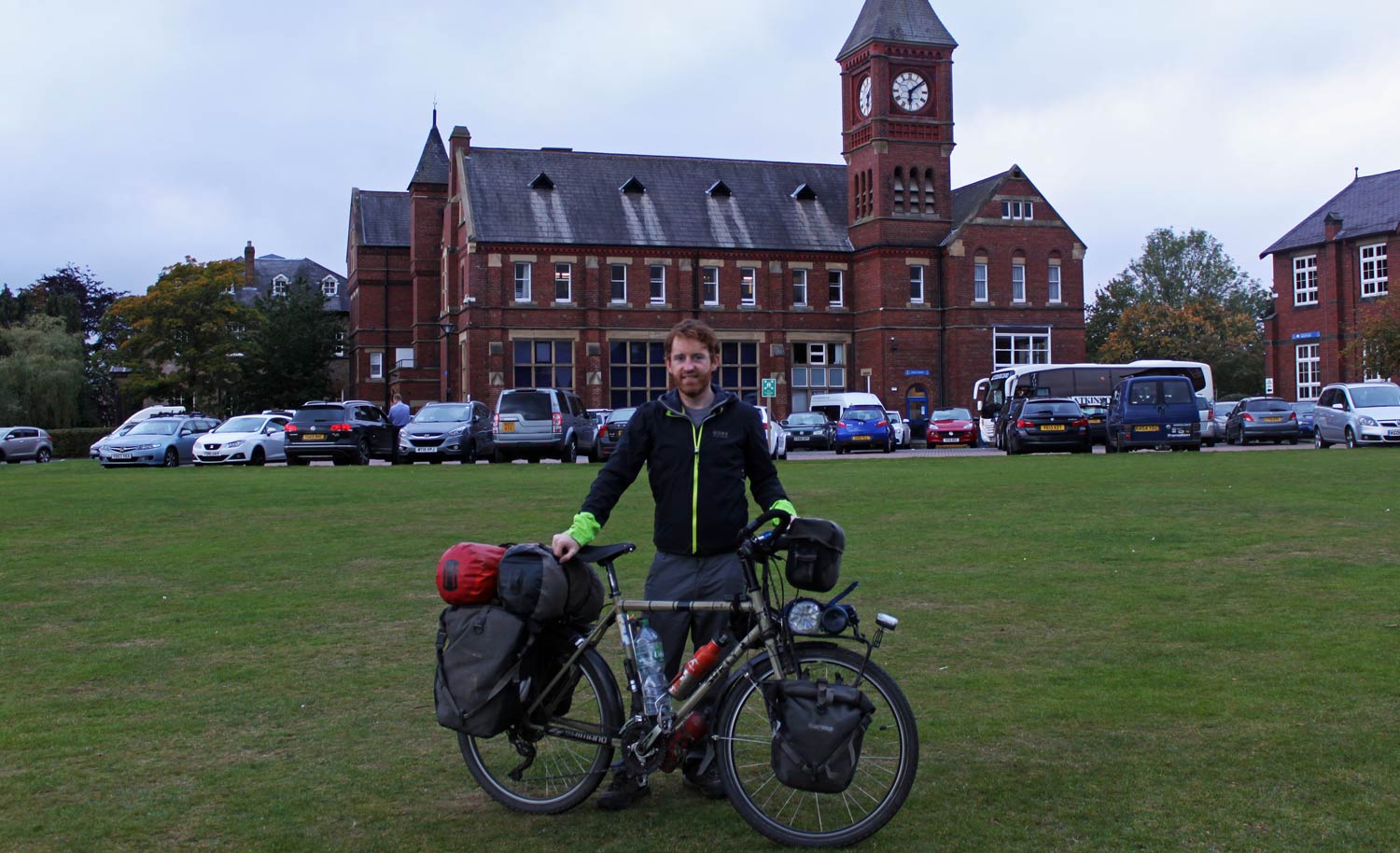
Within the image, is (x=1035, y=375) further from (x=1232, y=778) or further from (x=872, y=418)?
(x=1232, y=778)

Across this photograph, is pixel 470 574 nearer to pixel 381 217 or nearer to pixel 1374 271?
pixel 1374 271

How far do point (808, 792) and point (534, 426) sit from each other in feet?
106

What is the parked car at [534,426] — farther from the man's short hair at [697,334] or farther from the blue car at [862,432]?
the man's short hair at [697,334]

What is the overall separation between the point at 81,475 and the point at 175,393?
161ft

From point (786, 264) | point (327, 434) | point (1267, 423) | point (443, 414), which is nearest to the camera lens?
point (327, 434)

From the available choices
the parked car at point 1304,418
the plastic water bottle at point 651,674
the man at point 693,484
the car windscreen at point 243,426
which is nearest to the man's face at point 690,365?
the man at point 693,484

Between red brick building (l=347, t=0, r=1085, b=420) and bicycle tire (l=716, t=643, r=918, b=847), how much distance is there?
61950 millimetres

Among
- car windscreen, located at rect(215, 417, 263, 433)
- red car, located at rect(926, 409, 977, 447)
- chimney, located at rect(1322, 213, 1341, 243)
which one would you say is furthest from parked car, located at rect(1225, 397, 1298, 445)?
car windscreen, located at rect(215, 417, 263, 433)

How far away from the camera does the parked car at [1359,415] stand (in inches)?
1469

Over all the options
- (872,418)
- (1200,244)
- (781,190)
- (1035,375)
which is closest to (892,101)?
(781,190)

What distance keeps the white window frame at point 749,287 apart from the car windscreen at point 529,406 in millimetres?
34728

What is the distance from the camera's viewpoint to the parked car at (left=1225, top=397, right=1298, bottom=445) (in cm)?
4662

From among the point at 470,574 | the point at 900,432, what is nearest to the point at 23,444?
the point at 900,432

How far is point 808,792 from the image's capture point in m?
5.20
